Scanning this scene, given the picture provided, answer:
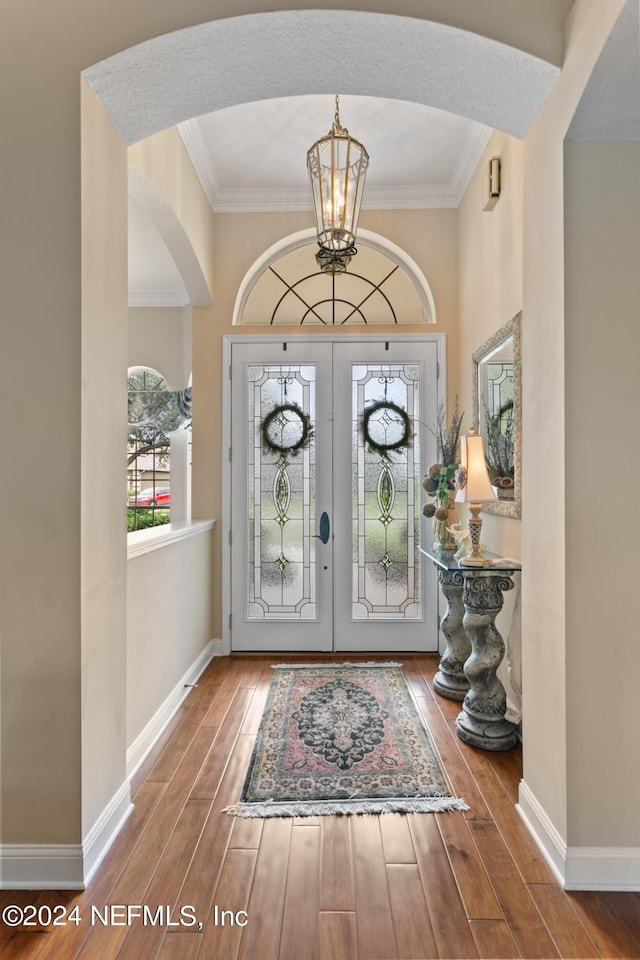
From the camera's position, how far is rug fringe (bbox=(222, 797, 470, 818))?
2062 mm

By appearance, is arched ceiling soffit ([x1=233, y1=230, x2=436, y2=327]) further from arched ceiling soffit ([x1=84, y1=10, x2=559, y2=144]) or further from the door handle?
arched ceiling soffit ([x1=84, y1=10, x2=559, y2=144])

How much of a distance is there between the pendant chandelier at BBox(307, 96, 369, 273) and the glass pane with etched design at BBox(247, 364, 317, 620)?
151 cm

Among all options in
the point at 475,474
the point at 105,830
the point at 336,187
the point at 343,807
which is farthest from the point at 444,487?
the point at 105,830

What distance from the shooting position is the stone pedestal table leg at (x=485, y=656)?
8.54ft

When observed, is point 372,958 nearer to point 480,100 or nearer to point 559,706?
point 559,706

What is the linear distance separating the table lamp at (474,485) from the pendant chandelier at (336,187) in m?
1.09

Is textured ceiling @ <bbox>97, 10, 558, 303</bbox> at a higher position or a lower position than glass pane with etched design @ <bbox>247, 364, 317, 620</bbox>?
higher

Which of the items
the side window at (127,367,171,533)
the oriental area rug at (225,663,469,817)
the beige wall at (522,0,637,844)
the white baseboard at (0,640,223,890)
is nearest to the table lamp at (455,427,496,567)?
the beige wall at (522,0,637,844)

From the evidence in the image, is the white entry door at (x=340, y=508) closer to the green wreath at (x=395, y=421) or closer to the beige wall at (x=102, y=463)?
the green wreath at (x=395, y=421)

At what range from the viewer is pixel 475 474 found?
259 centimetres

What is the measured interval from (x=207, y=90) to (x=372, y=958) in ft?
9.24

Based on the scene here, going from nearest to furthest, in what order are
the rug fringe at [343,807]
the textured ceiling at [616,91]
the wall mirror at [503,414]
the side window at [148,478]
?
the textured ceiling at [616,91]
the rug fringe at [343,807]
the wall mirror at [503,414]
the side window at [148,478]

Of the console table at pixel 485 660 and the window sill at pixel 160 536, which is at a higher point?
the window sill at pixel 160 536

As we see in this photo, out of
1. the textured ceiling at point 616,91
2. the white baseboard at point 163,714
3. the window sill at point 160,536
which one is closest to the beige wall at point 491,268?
the textured ceiling at point 616,91
